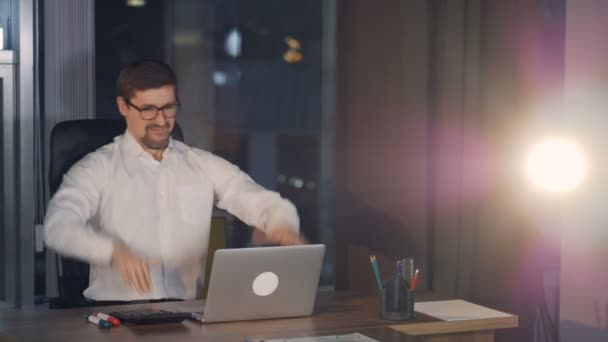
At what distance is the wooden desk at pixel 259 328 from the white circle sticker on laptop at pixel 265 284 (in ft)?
0.23

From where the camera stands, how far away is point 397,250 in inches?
138

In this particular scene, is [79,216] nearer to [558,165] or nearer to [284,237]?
[284,237]

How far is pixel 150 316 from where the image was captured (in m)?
2.04

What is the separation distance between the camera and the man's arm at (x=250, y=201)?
2.77 meters

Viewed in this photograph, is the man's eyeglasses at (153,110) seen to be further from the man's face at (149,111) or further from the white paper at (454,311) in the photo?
the white paper at (454,311)

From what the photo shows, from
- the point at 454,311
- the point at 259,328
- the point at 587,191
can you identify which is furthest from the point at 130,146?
the point at 587,191

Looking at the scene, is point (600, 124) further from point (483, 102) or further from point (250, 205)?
point (250, 205)

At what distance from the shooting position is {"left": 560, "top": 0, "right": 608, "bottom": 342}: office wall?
3.45 m

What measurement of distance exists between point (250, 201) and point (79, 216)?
57cm

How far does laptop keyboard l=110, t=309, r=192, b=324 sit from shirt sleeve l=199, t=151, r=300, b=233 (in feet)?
2.27

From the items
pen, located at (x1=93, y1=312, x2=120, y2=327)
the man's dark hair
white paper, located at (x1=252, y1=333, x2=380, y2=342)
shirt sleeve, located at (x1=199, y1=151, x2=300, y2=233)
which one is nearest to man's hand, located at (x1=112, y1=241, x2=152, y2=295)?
pen, located at (x1=93, y1=312, x2=120, y2=327)

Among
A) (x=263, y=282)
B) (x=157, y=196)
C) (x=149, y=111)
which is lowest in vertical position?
(x=263, y=282)

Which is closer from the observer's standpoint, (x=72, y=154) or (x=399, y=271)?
(x=399, y=271)

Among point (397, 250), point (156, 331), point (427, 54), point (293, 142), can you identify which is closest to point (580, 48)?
point (427, 54)
